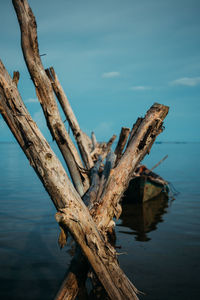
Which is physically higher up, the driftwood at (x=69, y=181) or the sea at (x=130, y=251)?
the driftwood at (x=69, y=181)

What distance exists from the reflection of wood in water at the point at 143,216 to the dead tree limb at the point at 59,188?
4487mm

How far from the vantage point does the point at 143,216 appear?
416 inches

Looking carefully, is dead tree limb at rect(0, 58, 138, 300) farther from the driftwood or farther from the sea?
the sea

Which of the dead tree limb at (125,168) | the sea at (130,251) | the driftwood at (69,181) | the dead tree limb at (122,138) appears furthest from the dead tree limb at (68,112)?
the dead tree limb at (125,168)

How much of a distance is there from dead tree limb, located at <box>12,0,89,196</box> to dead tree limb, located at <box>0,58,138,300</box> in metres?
1.11

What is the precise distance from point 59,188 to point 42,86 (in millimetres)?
2314

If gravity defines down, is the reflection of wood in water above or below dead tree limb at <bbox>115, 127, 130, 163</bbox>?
below

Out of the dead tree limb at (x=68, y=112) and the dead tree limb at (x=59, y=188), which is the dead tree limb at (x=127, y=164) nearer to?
the dead tree limb at (x=59, y=188)

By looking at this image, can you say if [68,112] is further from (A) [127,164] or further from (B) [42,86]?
(A) [127,164]

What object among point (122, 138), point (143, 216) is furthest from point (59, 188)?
point (143, 216)

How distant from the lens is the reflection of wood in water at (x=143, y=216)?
28.5ft

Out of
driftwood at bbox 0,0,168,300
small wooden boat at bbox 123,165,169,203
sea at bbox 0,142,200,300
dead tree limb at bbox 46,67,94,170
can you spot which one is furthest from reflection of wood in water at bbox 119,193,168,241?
driftwood at bbox 0,0,168,300

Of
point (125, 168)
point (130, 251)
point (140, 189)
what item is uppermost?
point (125, 168)

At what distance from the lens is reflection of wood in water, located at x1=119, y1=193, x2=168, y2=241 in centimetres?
868
